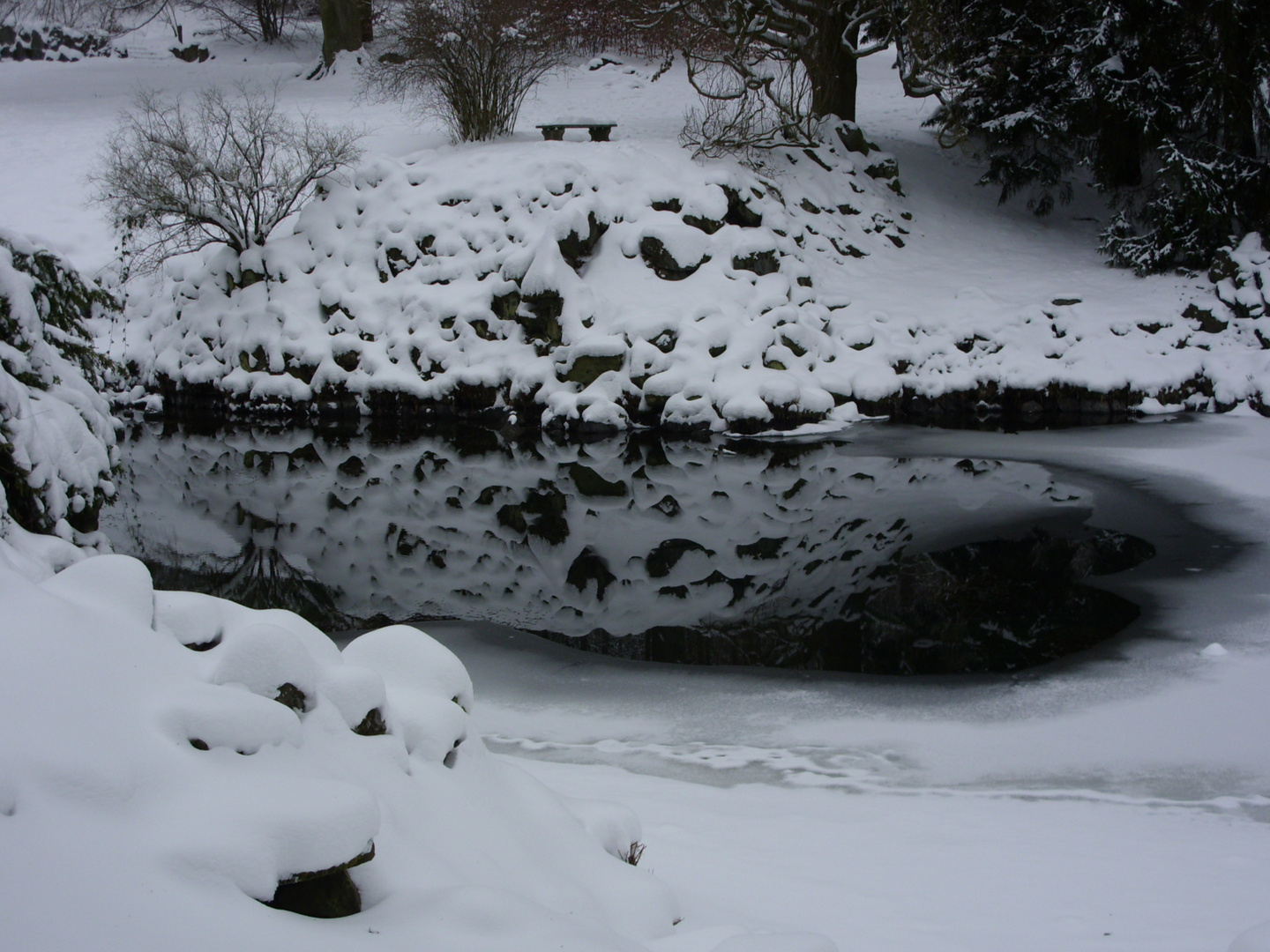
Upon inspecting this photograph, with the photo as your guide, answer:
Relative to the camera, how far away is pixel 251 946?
180 centimetres

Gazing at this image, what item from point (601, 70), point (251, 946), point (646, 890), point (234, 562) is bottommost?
point (234, 562)

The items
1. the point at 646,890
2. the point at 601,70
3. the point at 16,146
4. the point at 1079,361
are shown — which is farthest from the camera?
the point at 601,70

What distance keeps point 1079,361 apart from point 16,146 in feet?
64.6

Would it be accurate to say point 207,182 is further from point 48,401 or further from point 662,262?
point 48,401

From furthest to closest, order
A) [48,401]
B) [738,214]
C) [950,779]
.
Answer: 1. [738,214]
2. [48,401]
3. [950,779]

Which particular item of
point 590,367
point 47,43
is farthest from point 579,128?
point 47,43

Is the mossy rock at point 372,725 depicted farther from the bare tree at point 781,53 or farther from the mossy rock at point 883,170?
the mossy rock at point 883,170

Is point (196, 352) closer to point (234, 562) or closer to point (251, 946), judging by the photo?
point (234, 562)

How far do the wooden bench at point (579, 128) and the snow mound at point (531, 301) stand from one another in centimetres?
70

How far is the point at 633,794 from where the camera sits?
425 centimetres

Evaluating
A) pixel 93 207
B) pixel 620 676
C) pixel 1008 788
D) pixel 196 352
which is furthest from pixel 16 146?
pixel 1008 788

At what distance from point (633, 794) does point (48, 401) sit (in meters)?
3.56

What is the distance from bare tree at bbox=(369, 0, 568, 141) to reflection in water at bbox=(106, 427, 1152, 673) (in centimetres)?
792

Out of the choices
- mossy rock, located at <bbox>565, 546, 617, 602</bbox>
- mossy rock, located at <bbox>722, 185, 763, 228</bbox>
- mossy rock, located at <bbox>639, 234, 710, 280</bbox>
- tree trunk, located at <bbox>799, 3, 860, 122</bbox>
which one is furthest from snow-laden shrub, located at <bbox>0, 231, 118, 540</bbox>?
tree trunk, located at <bbox>799, 3, 860, 122</bbox>
